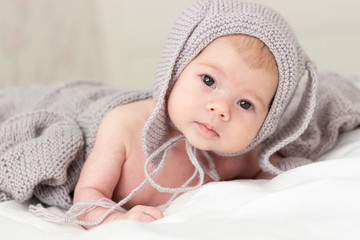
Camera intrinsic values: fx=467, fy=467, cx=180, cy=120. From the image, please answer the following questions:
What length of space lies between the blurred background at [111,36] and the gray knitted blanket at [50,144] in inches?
41.8

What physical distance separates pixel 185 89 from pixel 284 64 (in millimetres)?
212

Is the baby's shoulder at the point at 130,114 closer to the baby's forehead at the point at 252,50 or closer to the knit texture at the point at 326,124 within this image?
the baby's forehead at the point at 252,50

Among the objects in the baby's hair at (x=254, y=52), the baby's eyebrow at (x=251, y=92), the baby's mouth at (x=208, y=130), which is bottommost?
the baby's mouth at (x=208, y=130)

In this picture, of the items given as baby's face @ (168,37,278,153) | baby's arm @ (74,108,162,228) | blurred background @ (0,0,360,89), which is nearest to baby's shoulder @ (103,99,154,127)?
baby's arm @ (74,108,162,228)

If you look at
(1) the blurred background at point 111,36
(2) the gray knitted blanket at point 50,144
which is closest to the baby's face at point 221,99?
(2) the gray knitted blanket at point 50,144

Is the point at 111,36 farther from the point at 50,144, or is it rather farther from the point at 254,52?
the point at 254,52

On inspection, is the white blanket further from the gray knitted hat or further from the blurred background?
the blurred background

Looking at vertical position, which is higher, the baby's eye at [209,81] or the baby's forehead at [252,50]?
the baby's forehead at [252,50]

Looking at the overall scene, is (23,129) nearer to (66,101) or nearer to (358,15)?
(66,101)

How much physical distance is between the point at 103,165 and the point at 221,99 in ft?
1.00

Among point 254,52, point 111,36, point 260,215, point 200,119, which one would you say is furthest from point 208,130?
point 111,36

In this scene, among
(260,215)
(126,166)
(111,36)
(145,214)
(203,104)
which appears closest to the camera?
A: (260,215)

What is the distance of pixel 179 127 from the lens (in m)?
1.02

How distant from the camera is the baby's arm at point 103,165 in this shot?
98 centimetres
